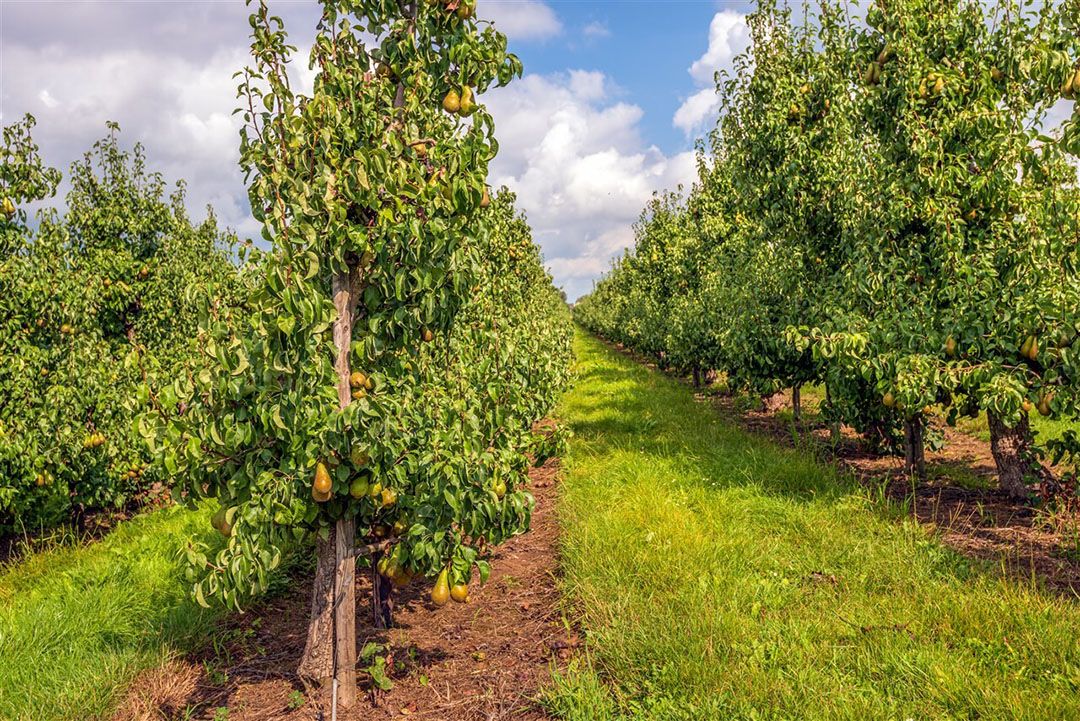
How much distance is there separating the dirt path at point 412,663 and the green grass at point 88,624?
25 centimetres

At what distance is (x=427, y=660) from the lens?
212 inches

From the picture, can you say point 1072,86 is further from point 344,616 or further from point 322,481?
point 344,616

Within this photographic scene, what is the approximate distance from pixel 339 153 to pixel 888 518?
20.7 feet

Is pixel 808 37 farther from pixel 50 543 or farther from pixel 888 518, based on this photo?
pixel 50 543

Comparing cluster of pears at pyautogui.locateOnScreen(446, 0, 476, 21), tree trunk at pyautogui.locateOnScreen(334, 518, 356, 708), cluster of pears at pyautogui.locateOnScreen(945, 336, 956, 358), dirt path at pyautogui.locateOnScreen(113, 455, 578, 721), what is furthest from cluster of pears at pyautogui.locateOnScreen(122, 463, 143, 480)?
cluster of pears at pyautogui.locateOnScreen(945, 336, 956, 358)

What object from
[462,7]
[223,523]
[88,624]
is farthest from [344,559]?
[462,7]

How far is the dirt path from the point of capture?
4699 millimetres

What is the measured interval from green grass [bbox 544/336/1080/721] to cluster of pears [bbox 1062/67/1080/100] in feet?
11.1

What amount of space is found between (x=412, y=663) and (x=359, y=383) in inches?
88.9

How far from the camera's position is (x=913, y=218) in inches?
315

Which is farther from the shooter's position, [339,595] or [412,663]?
[412,663]

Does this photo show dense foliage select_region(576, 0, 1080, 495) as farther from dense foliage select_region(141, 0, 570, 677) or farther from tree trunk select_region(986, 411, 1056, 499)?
dense foliage select_region(141, 0, 570, 677)

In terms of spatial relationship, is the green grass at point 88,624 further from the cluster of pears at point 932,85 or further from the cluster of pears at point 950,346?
the cluster of pears at point 932,85

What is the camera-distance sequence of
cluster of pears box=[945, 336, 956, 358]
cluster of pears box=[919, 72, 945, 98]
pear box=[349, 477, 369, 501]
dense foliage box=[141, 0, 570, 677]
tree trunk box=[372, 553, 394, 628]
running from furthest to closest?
1. cluster of pears box=[919, 72, 945, 98]
2. cluster of pears box=[945, 336, 956, 358]
3. tree trunk box=[372, 553, 394, 628]
4. pear box=[349, 477, 369, 501]
5. dense foliage box=[141, 0, 570, 677]
